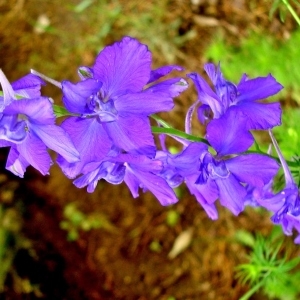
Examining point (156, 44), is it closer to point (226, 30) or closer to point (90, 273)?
point (226, 30)

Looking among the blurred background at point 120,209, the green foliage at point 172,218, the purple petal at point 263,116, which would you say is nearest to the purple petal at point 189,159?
the purple petal at point 263,116

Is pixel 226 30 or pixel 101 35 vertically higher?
pixel 226 30

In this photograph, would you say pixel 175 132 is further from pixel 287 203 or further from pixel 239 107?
pixel 287 203

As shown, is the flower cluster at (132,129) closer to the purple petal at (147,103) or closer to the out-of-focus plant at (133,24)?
the purple petal at (147,103)

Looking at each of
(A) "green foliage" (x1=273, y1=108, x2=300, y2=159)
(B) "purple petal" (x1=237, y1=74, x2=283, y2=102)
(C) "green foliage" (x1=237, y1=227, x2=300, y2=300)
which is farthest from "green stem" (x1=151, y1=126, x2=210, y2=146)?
(C) "green foliage" (x1=237, y1=227, x2=300, y2=300)

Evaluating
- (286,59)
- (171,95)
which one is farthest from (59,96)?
(171,95)
